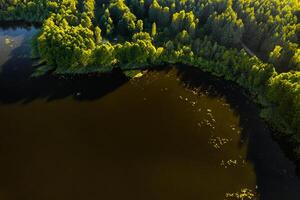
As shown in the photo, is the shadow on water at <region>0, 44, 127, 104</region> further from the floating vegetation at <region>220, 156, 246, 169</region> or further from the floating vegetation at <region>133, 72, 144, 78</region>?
the floating vegetation at <region>220, 156, 246, 169</region>

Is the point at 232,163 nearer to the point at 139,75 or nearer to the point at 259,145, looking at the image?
the point at 259,145

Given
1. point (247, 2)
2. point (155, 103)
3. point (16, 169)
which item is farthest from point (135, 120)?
point (247, 2)

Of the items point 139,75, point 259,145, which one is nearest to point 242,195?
point 259,145

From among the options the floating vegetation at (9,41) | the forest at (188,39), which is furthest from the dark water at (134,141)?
the floating vegetation at (9,41)

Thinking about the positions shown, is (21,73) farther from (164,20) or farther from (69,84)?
(164,20)

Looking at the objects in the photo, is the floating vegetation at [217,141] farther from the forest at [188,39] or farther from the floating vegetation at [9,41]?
the floating vegetation at [9,41]

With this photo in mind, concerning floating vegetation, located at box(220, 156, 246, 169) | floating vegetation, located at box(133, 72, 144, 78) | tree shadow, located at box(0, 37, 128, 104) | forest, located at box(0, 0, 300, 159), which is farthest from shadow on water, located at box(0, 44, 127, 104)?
floating vegetation, located at box(220, 156, 246, 169)
